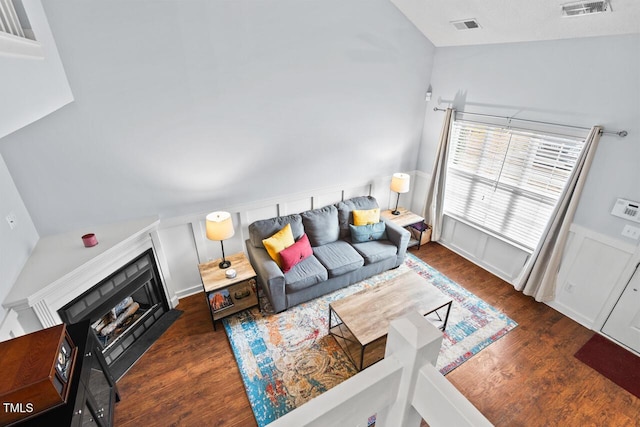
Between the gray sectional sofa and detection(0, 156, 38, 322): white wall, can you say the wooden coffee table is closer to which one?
the gray sectional sofa

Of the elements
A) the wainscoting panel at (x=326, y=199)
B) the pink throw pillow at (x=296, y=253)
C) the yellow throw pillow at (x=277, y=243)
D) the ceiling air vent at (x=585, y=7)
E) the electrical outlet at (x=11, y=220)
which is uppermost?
the ceiling air vent at (x=585, y=7)

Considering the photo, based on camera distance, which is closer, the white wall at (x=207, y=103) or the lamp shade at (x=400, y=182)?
the white wall at (x=207, y=103)

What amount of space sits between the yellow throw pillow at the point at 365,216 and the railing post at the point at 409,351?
317 centimetres

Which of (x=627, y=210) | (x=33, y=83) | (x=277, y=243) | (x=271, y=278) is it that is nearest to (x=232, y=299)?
(x=271, y=278)

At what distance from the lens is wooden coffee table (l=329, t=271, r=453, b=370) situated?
8.61 feet

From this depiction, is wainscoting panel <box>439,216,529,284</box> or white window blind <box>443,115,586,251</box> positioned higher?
white window blind <box>443,115,586,251</box>

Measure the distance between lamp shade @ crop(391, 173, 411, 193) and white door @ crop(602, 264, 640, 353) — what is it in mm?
2470

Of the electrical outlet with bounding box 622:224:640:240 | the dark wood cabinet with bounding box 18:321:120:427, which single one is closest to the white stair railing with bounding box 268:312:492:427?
the dark wood cabinet with bounding box 18:321:120:427

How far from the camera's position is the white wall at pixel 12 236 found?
1.86 m

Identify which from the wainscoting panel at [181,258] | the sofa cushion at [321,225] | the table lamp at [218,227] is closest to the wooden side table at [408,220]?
the sofa cushion at [321,225]

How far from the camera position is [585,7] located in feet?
7.77

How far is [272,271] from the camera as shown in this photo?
10.1ft

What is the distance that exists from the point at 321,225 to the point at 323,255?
0.40 meters

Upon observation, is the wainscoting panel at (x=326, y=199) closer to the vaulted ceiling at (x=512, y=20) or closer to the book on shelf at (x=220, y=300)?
the book on shelf at (x=220, y=300)
